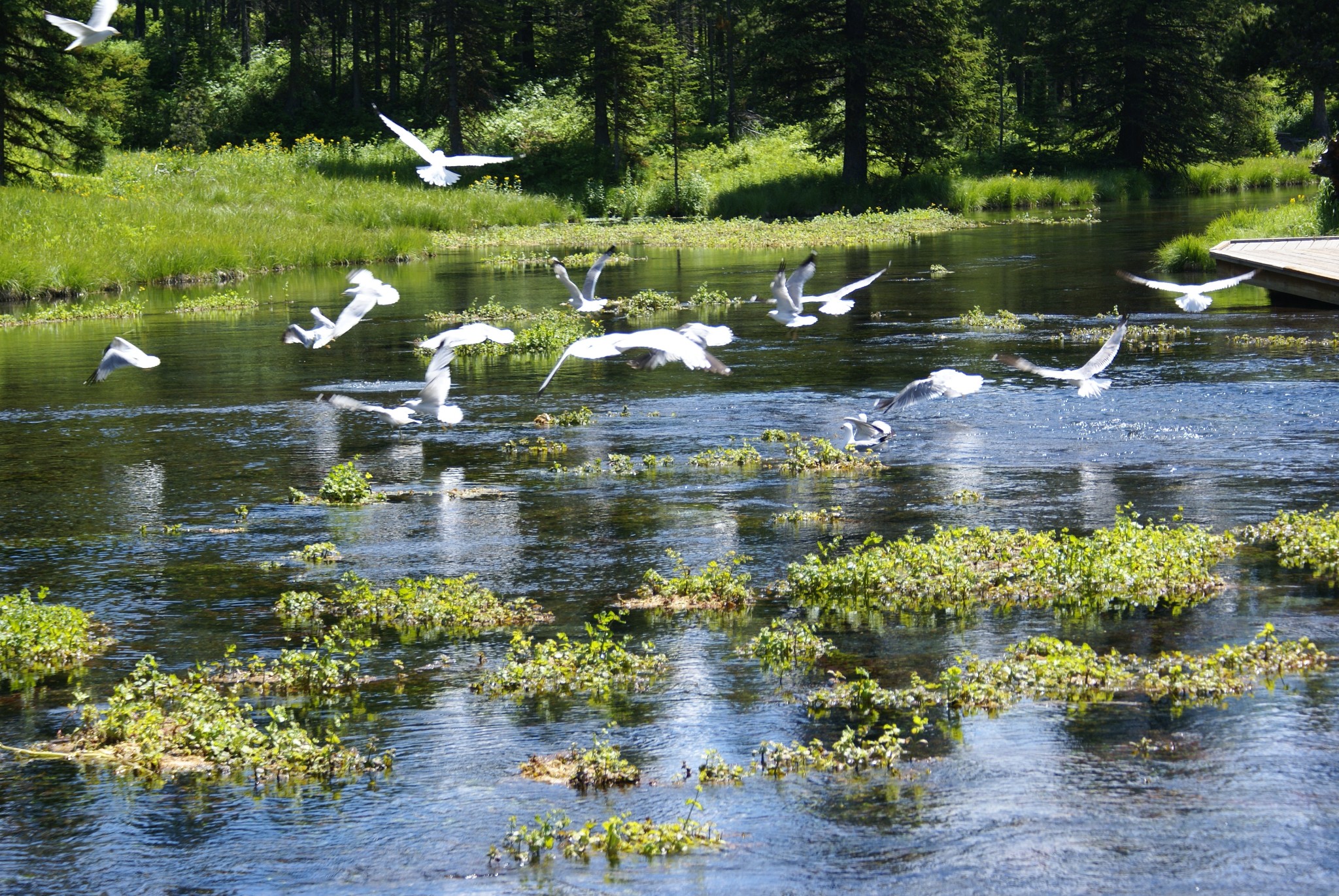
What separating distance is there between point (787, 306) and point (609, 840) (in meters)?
9.08

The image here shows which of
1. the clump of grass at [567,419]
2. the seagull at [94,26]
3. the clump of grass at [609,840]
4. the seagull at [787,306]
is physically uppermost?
the seagull at [94,26]

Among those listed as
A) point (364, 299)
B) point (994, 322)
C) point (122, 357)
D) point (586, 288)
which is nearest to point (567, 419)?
point (586, 288)

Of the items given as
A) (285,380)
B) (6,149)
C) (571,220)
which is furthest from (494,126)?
(285,380)

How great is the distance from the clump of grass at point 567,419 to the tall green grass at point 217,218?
63.3 feet

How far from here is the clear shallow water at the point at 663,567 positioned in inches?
257

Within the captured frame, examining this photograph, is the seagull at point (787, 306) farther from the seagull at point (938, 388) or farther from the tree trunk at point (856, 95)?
the tree trunk at point (856, 95)

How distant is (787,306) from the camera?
587 inches

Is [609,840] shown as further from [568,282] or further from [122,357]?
[568,282]

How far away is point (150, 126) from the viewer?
2773 inches

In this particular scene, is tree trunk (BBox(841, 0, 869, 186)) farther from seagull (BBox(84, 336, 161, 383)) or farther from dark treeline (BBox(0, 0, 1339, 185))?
seagull (BBox(84, 336, 161, 383))

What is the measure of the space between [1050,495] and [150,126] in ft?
216

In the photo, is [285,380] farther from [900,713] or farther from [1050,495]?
[900,713]

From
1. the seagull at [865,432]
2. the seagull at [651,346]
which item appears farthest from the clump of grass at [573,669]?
the seagull at [865,432]

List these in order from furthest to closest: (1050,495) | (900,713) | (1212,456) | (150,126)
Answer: (150,126) → (1212,456) → (1050,495) → (900,713)
